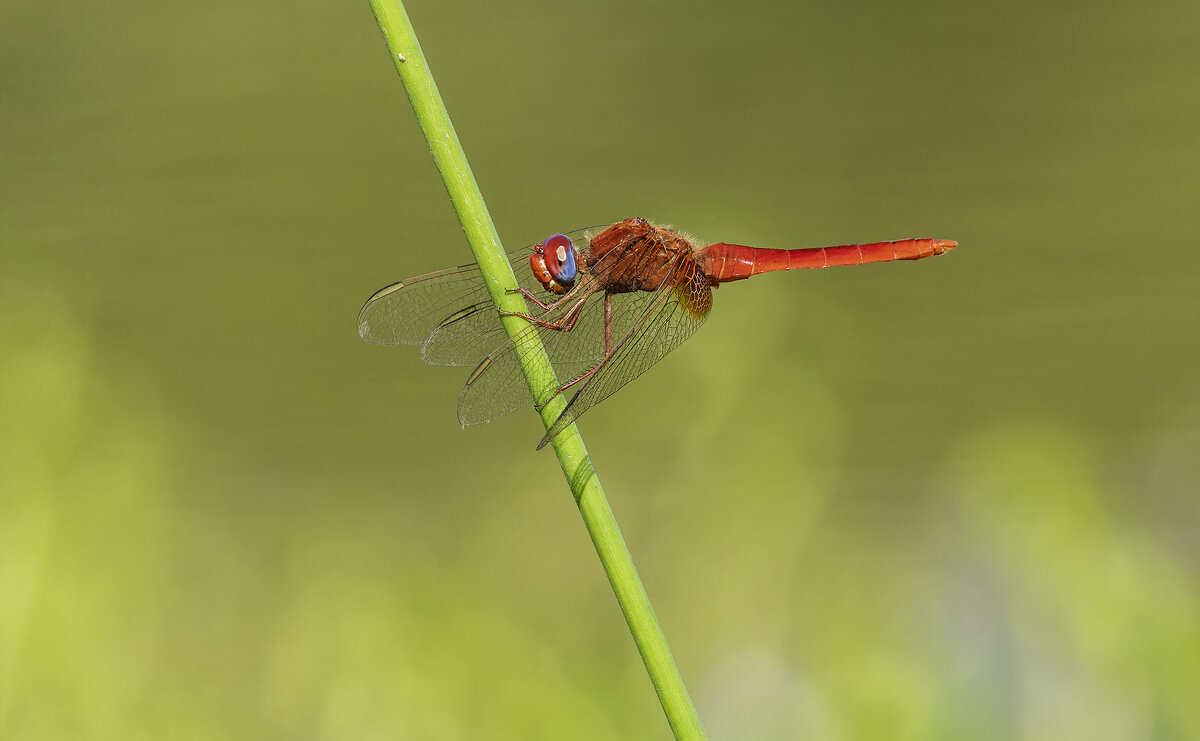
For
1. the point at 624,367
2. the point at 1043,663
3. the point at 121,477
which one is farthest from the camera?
the point at 121,477

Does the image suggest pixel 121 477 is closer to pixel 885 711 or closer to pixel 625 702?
pixel 625 702

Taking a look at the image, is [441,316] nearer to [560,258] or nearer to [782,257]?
[560,258]

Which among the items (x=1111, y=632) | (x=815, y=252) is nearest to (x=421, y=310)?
(x=815, y=252)

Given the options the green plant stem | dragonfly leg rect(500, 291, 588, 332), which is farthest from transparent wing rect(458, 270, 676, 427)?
the green plant stem

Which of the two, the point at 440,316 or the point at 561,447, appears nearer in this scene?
the point at 561,447

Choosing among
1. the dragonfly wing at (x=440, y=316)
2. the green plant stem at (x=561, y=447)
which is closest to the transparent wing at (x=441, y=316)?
the dragonfly wing at (x=440, y=316)

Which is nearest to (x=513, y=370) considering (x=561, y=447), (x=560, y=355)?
(x=560, y=355)
